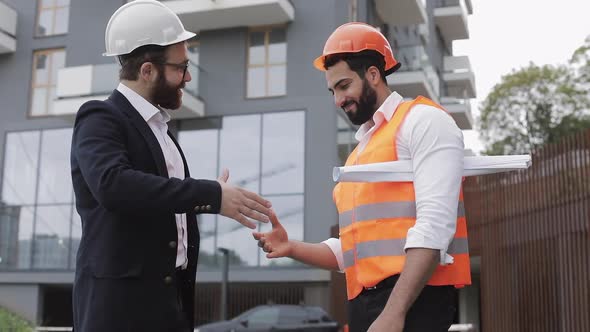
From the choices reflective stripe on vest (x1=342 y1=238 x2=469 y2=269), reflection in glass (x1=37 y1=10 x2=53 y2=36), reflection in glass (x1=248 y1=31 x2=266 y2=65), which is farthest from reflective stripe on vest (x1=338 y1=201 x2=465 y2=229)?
reflection in glass (x1=37 y1=10 x2=53 y2=36)

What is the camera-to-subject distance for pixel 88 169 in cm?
287

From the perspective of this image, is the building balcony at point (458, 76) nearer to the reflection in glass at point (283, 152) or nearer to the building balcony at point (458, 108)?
the building balcony at point (458, 108)

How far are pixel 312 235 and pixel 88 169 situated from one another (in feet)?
61.2

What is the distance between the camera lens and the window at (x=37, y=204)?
2370cm

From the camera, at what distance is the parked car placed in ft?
60.4

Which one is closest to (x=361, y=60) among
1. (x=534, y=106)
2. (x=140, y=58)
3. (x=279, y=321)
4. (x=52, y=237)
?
(x=140, y=58)

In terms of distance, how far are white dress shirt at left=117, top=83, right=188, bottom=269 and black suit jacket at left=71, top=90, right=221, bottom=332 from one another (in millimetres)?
99

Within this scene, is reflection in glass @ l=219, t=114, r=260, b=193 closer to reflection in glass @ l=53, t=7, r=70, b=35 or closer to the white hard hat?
reflection in glass @ l=53, t=7, r=70, b=35

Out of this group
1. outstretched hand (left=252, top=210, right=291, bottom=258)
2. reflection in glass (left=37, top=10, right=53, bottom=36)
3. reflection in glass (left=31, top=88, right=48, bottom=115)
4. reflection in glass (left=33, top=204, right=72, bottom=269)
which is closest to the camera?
outstretched hand (left=252, top=210, right=291, bottom=258)

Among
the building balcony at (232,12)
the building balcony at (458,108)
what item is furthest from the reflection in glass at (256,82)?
the building balcony at (458,108)

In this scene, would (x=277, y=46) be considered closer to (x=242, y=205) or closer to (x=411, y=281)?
(x=242, y=205)

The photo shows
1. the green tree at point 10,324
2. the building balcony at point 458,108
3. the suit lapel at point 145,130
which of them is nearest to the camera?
the suit lapel at point 145,130

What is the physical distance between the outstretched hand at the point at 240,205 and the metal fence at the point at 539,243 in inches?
336

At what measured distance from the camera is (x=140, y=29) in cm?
323
